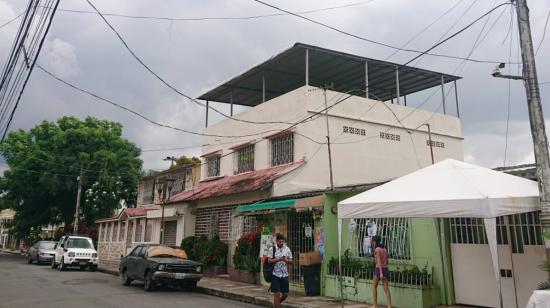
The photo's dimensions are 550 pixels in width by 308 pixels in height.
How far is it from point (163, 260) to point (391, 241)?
710 cm

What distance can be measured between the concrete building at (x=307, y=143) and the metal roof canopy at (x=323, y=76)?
5 cm

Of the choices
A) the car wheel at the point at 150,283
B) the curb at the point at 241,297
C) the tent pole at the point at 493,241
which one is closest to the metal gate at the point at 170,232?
the curb at the point at 241,297

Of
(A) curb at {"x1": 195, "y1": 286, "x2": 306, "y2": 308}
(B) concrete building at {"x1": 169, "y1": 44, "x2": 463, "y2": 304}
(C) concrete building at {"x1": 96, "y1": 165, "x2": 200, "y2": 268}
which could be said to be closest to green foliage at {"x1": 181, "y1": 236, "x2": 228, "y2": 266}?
(B) concrete building at {"x1": 169, "y1": 44, "x2": 463, "y2": 304}

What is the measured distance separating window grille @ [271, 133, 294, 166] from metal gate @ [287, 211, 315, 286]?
12.4 ft

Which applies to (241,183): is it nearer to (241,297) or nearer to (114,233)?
(241,297)

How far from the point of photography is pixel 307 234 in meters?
13.1

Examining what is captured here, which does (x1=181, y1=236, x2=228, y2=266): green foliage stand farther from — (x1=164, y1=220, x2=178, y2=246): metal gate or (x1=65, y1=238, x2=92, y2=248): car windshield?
(x1=65, y1=238, x2=92, y2=248): car windshield

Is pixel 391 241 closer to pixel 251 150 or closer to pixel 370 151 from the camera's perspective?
pixel 370 151

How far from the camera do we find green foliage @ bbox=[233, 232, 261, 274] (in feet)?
49.6

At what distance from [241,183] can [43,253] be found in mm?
16965

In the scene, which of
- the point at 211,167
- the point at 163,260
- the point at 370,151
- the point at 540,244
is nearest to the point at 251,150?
the point at 211,167

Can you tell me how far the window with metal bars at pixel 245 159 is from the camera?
19.7 m

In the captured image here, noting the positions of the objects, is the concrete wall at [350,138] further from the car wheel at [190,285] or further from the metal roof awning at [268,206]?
the car wheel at [190,285]

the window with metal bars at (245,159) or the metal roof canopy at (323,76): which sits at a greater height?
the metal roof canopy at (323,76)
